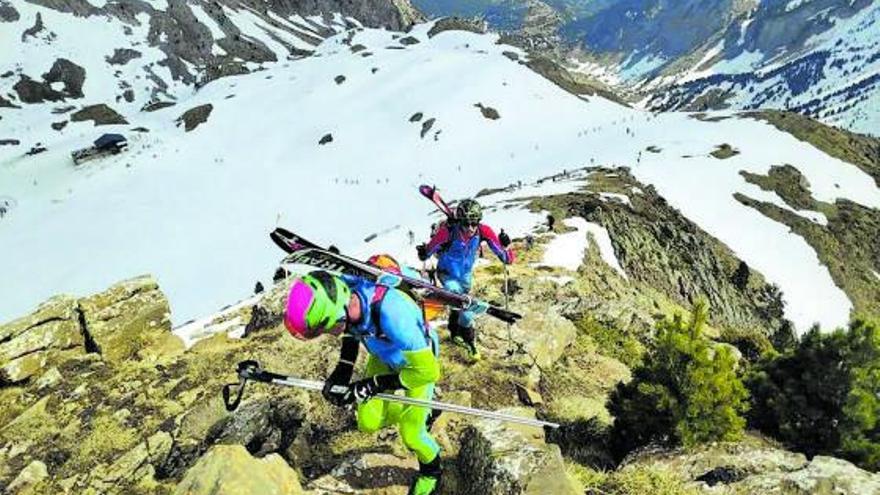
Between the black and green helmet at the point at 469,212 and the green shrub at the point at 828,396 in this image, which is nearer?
the green shrub at the point at 828,396

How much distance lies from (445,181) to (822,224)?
34.5 m

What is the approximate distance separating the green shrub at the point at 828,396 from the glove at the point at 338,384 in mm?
6984

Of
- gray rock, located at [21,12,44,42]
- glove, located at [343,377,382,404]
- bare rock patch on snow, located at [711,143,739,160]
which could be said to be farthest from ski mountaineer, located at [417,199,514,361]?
gray rock, located at [21,12,44,42]

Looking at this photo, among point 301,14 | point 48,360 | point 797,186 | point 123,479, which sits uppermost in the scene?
point 123,479

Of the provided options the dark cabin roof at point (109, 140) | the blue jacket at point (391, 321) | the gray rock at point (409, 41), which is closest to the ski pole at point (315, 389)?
the blue jacket at point (391, 321)

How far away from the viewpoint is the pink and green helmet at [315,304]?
24.1 feet

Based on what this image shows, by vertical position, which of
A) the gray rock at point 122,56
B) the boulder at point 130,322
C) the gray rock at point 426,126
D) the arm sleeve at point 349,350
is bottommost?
the gray rock at point 122,56

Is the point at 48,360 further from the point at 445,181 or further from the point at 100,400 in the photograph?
the point at 445,181

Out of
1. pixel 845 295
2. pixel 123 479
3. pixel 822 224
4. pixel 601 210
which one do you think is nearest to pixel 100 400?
pixel 123 479

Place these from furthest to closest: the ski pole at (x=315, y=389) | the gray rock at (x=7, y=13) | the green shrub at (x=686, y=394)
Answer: the gray rock at (x=7, y=13)
the green shrub at (x=686, y=394)
the ski pole at (x=315, y=389)

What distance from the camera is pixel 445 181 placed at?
237ft

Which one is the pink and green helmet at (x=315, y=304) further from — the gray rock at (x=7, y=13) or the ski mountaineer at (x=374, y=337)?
the gray rock at (x=7, y=13)

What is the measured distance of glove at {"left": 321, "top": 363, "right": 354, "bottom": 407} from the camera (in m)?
7.92

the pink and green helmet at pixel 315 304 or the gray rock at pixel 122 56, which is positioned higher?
the pink and green helmet at pixel 315 304
